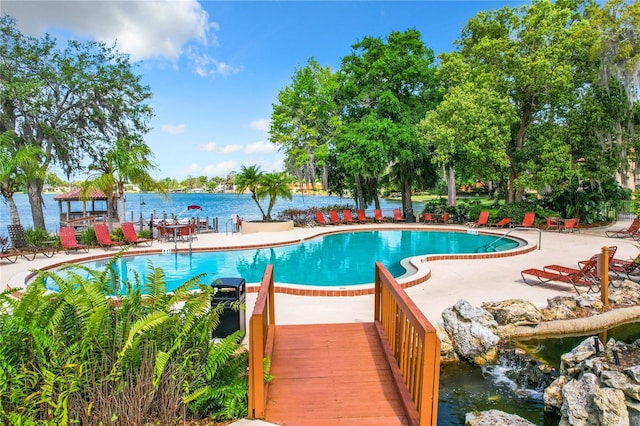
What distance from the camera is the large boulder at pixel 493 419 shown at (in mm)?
3506

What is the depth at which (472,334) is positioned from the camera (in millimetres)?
5227

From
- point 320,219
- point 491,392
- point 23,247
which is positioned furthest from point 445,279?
point 23,247

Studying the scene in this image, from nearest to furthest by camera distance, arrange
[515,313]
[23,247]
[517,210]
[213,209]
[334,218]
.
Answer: [515,313]
[23,247]
[517,210]
[334,218]
[213,209]

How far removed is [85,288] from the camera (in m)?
2.92

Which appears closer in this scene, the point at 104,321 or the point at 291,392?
the point at 104,321

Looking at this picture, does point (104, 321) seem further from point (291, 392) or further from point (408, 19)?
point (408, 19)

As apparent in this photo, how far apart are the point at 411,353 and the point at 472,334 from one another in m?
2.22

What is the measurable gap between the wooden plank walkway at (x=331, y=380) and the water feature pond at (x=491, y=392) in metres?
0.96

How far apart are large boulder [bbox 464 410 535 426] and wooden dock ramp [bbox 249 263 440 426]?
90 centimetres

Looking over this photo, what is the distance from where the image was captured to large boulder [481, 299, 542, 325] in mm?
5988

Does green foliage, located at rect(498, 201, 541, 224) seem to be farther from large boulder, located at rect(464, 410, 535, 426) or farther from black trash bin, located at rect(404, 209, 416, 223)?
large boulder, located at rect(464, 410, 535, 426)

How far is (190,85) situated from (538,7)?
2419cm

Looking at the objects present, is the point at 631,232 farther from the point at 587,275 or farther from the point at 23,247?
the point at 23,247

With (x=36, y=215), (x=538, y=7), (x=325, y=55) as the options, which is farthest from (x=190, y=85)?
(x=538, y=7)
